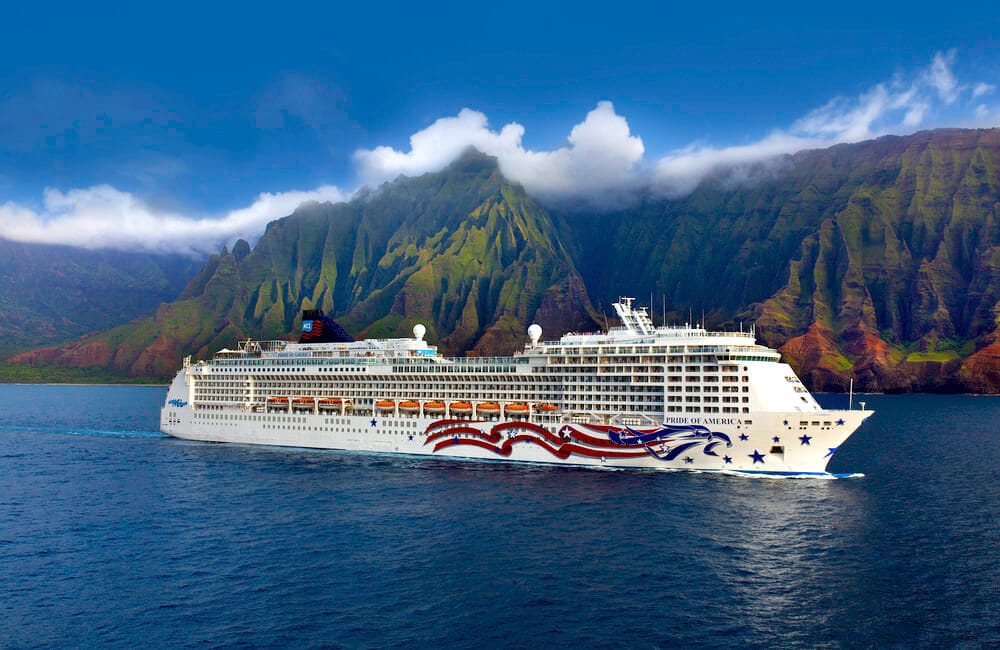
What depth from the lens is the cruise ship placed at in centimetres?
4619

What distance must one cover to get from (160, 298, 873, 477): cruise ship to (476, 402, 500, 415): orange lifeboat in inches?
7.9

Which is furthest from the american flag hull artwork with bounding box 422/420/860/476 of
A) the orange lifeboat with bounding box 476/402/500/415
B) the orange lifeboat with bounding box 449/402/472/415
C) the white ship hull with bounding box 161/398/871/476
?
the orange lifeboat with bounding box 476/402/500/415

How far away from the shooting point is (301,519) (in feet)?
126

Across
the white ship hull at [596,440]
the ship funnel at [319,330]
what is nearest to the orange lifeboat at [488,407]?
the white ship hull at [596,440]

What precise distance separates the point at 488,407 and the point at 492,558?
80.5ft

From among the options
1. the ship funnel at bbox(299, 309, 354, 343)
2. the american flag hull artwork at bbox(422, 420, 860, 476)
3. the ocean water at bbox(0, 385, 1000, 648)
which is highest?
the ship funnel at bbox(299, 309, 354, 343)

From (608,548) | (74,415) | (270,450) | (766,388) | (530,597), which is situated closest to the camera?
(530,597)

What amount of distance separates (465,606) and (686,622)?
313 inches

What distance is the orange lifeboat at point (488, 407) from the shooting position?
55406 millimetres

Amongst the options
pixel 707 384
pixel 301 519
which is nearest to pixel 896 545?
pixel 707 384

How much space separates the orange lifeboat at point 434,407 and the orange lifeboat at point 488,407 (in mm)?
3483

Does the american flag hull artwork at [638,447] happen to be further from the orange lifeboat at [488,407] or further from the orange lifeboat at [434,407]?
the orange lifeboat at [434,407]

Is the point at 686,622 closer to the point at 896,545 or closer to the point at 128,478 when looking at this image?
the point at 896,545

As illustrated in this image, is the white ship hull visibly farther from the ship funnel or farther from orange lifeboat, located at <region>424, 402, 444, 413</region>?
the ship funnel
